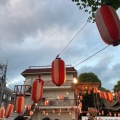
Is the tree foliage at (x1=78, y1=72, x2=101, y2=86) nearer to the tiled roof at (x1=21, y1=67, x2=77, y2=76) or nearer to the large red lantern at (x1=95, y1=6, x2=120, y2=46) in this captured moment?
the tiled roof at (x1=21, y1=67, x2=77, y2=76)

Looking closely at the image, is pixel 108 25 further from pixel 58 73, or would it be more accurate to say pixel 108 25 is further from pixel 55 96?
pixel 55 96

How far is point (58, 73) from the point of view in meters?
6.80

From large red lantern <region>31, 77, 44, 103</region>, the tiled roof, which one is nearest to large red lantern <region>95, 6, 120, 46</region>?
large red lantern <region>31, 77, 44, 103</region>

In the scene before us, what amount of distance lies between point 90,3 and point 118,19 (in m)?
2.61

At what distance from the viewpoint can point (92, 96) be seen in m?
27.9

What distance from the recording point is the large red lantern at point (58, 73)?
675 centimetres

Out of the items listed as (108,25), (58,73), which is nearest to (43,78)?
(58,73)

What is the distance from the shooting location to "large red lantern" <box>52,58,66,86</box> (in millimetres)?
6746

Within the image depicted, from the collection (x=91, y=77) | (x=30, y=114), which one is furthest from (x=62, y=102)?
(x=91, y=77)

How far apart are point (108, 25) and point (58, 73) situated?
9.95ft

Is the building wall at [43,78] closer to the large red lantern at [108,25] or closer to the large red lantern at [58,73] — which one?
the large red lantern at [58,73]

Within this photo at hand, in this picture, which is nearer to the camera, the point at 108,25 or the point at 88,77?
the point at 108,25

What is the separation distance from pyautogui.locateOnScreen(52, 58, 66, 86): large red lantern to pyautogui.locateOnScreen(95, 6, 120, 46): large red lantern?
2801 mm

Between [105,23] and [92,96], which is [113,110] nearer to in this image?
[92,96]
